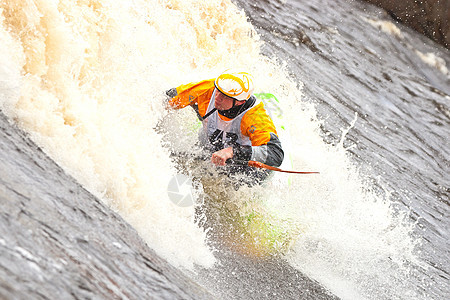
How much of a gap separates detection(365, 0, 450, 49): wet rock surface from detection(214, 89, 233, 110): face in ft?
48.4

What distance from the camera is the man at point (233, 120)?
4.71 metres

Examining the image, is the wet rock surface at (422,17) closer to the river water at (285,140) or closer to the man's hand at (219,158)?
the river water at (285,140)

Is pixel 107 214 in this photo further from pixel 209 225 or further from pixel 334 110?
pixel 334 110

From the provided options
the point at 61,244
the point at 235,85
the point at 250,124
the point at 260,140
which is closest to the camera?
the point at 61,244

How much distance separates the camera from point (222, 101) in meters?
4.79

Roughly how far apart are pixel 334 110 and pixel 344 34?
5448 millimetres

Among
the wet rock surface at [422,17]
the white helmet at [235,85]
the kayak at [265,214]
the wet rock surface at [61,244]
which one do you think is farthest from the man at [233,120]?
the wet rock surface at [422,17]

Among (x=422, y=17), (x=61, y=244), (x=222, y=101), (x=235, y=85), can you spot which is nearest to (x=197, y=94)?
(x=222, y=101)

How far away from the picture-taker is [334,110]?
9680mm

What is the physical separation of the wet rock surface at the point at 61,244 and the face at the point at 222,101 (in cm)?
198

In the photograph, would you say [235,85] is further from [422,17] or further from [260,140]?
[422,17]

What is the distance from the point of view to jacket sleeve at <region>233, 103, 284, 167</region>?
15.4ft

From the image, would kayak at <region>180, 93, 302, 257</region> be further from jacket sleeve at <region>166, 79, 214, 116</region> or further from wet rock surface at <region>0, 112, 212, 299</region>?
wet rock surface at <region>0, 112, 212, 299</region>

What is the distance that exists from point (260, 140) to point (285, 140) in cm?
76
